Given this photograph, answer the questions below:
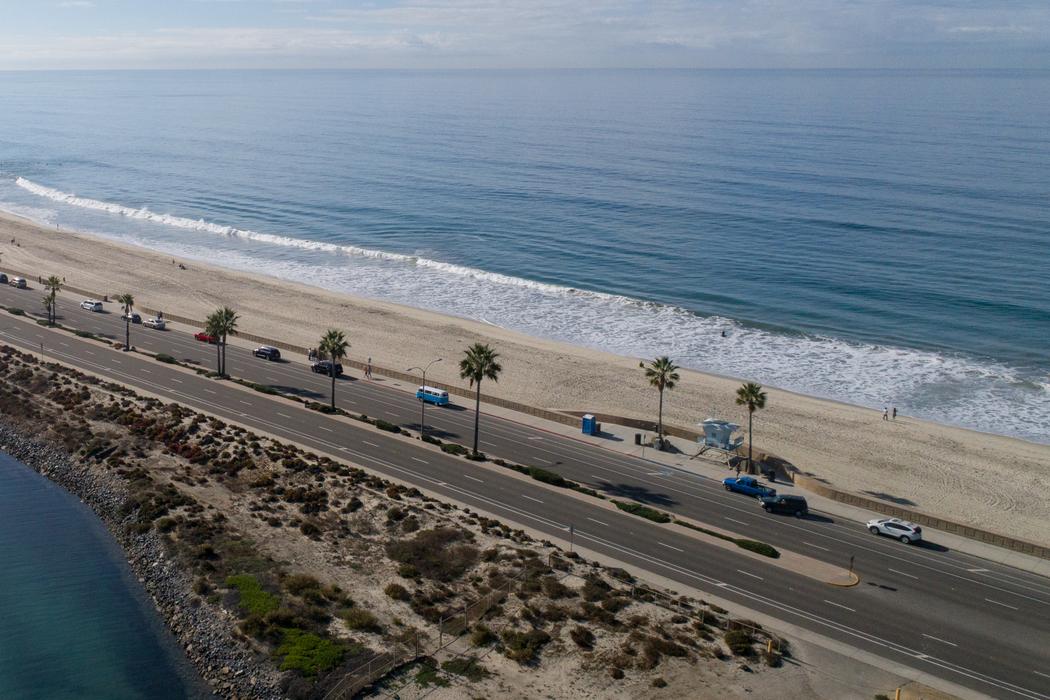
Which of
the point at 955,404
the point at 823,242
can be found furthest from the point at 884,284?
the point at 955,404

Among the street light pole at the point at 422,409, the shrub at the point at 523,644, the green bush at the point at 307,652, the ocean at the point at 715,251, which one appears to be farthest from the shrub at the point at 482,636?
the ocean at the point at 715,251

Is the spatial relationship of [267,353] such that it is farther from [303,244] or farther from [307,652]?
[303,244]

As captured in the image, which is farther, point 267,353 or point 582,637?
point 267,353

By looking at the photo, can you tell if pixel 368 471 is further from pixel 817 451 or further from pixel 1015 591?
pixel 1015 591

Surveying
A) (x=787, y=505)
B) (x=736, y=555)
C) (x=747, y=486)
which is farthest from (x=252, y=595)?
(x=787, y=505)

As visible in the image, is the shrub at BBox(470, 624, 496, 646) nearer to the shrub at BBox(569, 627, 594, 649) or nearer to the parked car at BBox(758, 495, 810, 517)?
the shrub at BBox(569, 627, 594, 649)

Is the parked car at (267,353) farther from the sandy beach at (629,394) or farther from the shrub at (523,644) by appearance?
the shrub at (523,644)

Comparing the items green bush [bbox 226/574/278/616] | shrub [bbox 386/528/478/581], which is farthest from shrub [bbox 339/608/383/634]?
shrub [bbox 386/528/478/581]
